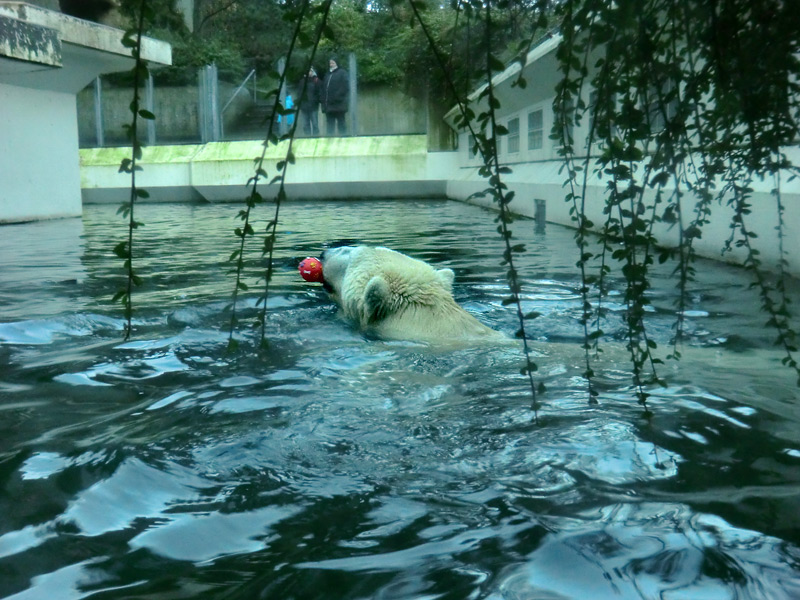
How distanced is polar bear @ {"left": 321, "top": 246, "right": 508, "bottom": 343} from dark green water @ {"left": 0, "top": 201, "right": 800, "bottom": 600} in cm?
20

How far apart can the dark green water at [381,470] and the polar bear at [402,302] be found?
0.20 meters

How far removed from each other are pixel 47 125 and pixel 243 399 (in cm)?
1316

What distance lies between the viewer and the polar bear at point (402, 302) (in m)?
4.30

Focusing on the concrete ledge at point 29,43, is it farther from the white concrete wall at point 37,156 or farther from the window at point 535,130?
the window at point 535,130

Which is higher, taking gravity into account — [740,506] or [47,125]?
[47,125]

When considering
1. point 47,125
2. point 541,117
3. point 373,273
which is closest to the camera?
point 373,273

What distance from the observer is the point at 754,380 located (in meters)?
3.23

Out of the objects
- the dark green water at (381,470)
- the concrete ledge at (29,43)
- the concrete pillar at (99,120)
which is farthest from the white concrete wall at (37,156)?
the dark green water at (381,470)

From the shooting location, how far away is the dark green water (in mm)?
1729

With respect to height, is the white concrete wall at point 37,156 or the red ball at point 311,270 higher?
the white concrete wall at point 37,156

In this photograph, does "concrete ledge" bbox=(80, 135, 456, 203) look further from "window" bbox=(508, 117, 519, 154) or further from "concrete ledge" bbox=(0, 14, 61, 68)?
"concrete ledge" bbox=(0, 14, 61, 68)

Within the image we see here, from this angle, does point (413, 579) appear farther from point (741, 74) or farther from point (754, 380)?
point (754, 380)

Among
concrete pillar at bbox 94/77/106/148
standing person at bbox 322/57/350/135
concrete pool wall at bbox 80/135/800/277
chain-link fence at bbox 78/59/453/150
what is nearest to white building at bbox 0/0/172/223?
concrete pool wall at bbox 80/135/800/277

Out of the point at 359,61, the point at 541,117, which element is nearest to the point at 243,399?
the point at 541,117
